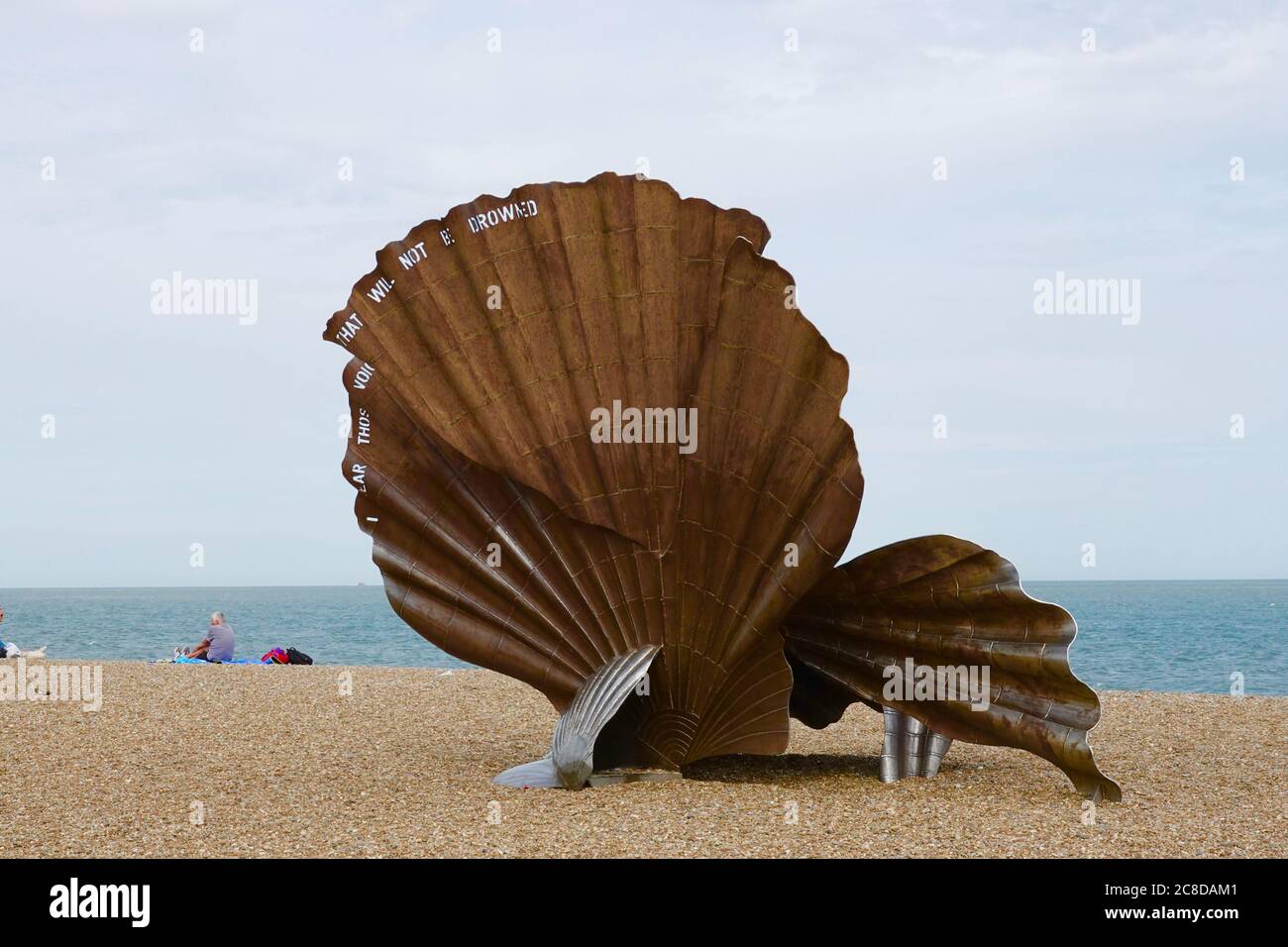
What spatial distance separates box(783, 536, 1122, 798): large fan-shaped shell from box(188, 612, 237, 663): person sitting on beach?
1264 cm

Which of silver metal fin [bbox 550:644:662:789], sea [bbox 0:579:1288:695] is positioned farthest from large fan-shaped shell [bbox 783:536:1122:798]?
sea [bbox 0:579:1288:695]

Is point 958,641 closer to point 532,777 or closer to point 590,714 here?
point 590,714

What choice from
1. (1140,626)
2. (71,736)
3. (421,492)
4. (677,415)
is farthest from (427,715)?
(1140,626)

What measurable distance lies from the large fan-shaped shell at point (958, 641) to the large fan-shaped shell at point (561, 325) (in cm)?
129

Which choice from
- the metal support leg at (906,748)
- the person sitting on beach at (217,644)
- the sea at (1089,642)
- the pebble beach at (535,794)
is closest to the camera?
the pebble beach at (535,794)

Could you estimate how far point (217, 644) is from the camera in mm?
18609

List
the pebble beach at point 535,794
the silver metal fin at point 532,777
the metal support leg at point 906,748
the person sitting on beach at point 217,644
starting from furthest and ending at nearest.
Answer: the person sitting on beach at point 217,644
the metal support leg at point 906,748
the silver metal fin at point 532,777
the pebble beach at point 535,794

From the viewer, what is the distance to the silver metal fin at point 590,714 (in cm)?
742

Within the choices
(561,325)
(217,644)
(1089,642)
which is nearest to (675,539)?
(561,325)

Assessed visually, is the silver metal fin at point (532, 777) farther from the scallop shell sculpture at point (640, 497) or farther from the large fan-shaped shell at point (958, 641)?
the large fan-shaped shell at point (958, 641)

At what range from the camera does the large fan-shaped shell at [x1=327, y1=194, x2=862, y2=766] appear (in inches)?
293

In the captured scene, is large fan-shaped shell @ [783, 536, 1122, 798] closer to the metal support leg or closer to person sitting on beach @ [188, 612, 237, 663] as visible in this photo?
the metal support leg

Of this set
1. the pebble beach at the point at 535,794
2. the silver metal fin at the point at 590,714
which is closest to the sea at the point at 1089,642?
the pebble beach at the point at 535,794

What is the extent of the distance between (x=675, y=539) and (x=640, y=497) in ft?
1.06
